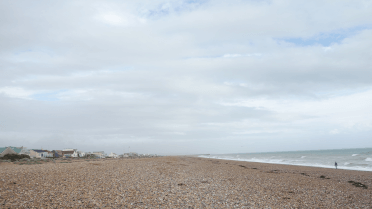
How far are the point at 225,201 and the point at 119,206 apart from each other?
536cm

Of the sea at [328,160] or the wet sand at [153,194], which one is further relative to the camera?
the sea at [328,160]

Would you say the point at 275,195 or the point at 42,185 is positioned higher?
the point at 42,185

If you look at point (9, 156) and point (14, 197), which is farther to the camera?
point (9, 156)

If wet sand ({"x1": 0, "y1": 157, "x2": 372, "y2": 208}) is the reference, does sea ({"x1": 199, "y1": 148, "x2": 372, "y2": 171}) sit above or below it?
below

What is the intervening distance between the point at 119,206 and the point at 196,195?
14.5ft

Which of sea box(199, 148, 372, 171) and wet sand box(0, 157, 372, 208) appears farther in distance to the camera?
sea box(199, 148, 372, 171)

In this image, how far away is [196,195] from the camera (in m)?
12.0

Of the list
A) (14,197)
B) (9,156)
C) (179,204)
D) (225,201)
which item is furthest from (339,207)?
(9,156)

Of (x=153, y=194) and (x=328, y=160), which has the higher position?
(x=153, y=194)

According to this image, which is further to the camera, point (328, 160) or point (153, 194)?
point (328, 160)

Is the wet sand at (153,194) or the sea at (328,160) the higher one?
the wet sand at (153,194)

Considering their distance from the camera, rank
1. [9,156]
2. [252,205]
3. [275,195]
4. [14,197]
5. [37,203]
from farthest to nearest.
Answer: [9,156]
[275,195]
[252,205]
[14,197]
[37,203]

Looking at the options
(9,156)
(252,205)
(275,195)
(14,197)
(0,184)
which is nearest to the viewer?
(14,197)

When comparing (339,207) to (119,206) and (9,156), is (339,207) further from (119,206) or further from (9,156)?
(9,156)
